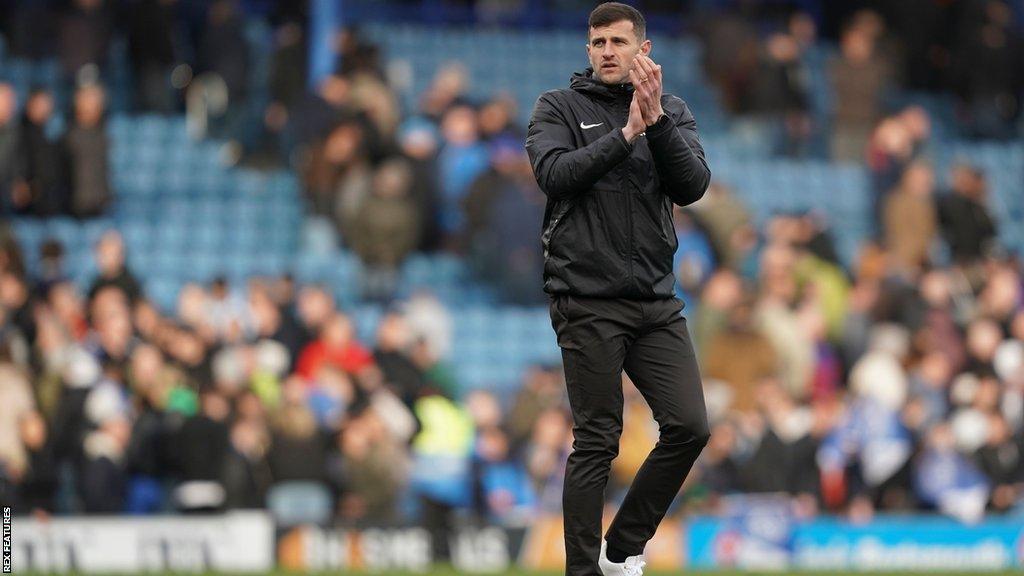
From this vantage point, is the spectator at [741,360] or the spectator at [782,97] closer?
the spectator at [741,360]

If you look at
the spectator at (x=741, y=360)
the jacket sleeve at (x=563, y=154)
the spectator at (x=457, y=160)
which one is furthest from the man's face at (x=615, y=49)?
the spectator at (x=457, y=160)

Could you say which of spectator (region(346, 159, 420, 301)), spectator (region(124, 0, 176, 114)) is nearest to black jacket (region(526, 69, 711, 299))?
spectator (region(346, 159, 420, 301))

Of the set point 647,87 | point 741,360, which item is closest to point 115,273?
point 741,360

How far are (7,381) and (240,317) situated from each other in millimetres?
2350

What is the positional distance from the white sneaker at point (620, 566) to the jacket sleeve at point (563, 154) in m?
1.43

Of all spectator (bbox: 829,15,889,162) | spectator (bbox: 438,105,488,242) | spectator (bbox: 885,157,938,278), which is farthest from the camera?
spectator (bbox: 829,15,889,162)

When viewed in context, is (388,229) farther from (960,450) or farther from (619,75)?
(619,75)

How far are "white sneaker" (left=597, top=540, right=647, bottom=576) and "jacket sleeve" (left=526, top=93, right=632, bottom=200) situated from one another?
143 centimetres

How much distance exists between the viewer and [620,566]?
23.6 ft

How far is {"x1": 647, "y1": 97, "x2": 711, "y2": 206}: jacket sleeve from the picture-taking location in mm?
6879

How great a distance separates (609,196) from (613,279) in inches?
12.4

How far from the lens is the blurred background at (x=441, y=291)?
13945mm

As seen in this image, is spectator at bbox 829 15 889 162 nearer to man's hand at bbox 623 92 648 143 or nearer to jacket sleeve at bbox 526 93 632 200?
jacket sleeve at bbox 526 93 632 200

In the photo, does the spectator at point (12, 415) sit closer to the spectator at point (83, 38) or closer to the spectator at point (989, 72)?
the spectator at point (83, 38)
